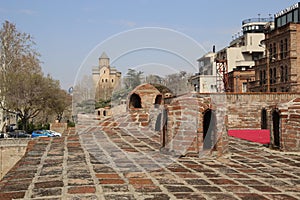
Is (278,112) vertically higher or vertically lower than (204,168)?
higher

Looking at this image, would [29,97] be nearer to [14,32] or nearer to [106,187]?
[14,32]

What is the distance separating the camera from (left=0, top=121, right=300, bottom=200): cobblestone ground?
140 inches

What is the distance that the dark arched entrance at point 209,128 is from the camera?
587 centimetres

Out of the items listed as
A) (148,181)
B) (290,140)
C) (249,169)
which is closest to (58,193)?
(148,181)

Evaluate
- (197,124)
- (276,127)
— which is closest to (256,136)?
(276,127)

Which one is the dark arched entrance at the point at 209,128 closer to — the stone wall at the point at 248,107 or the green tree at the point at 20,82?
the stone wall at the point at 248,107

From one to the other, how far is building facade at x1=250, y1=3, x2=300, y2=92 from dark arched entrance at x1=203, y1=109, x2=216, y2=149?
24.9 m

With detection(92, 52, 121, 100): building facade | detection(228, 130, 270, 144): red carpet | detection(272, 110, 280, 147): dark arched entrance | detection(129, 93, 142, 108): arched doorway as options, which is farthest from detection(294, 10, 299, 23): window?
detection(272, 110, 280, 147): dark arched entrance

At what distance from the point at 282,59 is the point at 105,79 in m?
24.1

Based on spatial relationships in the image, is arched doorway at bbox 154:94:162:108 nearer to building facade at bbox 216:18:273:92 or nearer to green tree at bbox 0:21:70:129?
green tree at bbox 0:21:70:129

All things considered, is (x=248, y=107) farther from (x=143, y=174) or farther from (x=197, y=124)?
(x=143, y=174)

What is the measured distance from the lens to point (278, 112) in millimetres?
6793

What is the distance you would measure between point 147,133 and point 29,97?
72.2 ft

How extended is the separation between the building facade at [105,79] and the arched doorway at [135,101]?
19.9 inches
